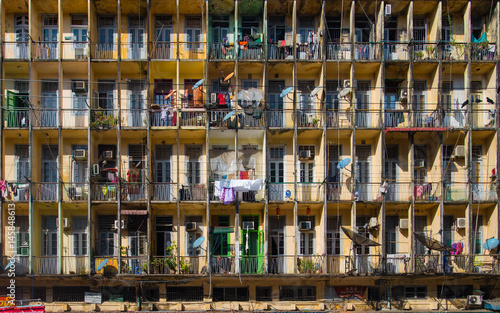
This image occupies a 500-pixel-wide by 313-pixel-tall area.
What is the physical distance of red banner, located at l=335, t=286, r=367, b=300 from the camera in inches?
904

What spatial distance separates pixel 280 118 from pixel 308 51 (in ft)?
11.1

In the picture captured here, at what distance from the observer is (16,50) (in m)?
23.6

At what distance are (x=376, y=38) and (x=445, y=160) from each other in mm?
6496

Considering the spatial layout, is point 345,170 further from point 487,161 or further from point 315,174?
point 487,161

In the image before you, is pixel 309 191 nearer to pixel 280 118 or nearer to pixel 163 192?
pixel 280 118

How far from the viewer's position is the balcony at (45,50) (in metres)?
23.4

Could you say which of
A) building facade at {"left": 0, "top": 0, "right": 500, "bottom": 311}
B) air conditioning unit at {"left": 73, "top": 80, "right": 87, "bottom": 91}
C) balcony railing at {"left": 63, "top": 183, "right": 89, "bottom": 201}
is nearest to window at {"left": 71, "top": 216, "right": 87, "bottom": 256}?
building facade at {"left": 0, "top": 0, "right": 500, "bottom": 311}

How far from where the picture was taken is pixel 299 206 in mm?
23156

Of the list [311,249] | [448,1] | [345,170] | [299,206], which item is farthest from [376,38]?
[311,249]

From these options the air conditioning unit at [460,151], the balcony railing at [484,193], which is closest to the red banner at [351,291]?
the balcony railing at [484,193]

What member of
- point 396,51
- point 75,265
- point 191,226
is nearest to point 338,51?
point 396,51

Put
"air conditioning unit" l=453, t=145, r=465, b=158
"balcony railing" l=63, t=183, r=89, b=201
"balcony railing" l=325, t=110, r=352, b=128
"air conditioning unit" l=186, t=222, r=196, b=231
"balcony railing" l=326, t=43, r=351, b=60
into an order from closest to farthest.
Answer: "balcony railing" l=63, t=183, r=89, b=201 → "air conditioning unit" l=186, t=222, r=196, b=231 → "balcony railing" l=325, t=110, r=352, b=128 → "air conditioning unit" l=453, t=145, r=465, b=158 → "balcony railing" l=326, t=43, r=351, b=60

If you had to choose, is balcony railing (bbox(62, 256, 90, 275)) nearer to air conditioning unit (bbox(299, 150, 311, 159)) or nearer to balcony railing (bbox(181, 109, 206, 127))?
balcony railing (bbox(181, 109, 206, 127))

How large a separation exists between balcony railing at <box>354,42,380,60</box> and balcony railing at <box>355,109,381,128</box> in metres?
2.49
